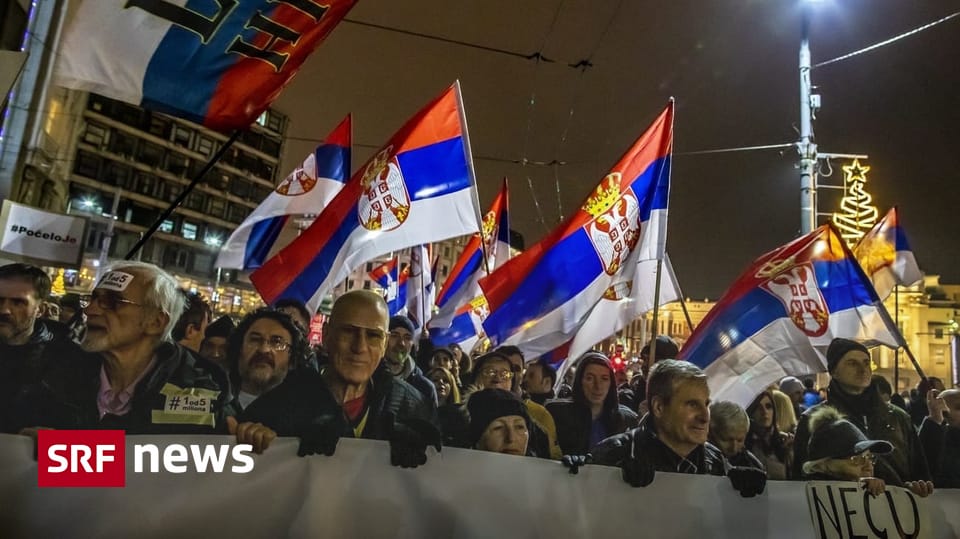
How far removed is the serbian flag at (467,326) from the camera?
9992mm

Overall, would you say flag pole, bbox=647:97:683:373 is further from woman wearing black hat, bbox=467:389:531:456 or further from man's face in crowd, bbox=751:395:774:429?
woman wearing black hat, bbox=467:389:531:456

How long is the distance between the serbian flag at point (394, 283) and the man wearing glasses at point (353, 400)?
5.29 metres

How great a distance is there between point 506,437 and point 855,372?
280cm

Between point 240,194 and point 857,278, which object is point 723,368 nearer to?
point 857,278

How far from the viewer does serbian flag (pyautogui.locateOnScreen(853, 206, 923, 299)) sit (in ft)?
36.4

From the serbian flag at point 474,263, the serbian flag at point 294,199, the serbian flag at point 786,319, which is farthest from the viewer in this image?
the serbian flag at point 474,263

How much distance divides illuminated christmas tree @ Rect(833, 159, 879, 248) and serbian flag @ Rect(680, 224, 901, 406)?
11814 millimetres

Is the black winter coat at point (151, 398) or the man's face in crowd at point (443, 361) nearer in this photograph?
the black winter coat at point (151, 398)

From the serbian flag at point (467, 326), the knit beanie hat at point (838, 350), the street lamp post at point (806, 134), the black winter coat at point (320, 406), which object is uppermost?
the street lamp post at point (806, 134)

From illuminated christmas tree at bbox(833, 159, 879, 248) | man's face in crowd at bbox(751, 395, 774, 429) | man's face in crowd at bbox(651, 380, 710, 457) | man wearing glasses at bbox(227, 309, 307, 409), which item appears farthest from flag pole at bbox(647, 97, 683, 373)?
illuminated christmas tree at bbox(833, 159, 879, 248)

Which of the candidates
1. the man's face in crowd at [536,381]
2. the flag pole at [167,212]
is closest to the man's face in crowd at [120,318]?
the flag pole at [167,212]

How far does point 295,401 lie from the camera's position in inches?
153

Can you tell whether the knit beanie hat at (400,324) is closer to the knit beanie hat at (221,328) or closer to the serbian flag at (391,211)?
the serbian flag at (391,211)

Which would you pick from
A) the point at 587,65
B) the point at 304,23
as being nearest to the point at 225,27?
the point at 304,23
